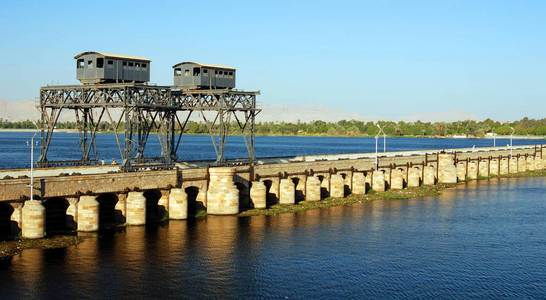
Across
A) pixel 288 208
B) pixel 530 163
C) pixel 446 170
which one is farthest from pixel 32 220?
pixel 530 163

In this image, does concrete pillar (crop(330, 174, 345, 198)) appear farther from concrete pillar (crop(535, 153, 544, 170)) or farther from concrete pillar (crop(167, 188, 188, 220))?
concrete pillar (crop(535, 153, 544, 170))

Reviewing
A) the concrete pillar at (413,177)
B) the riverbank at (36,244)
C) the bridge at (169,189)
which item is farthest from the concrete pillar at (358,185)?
the riverbank at (36,244)

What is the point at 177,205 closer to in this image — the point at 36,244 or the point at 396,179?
the point at 36,244

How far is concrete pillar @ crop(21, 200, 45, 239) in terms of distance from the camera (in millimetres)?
49375

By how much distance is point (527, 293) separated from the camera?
40688mm

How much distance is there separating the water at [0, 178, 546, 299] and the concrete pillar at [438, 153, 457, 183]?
3636 centimetres

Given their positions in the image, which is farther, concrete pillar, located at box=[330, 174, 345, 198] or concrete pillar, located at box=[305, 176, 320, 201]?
concrete pillar, located at box=[330, 174, 345, 198]

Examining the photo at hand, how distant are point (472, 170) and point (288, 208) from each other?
5838 centimetres

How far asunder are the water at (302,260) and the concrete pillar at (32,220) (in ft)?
11.1

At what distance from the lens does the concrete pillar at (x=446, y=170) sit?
105 m

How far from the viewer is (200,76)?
73812 mm

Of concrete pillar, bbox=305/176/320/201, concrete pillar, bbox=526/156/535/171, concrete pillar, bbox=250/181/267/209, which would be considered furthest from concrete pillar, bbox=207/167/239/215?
concrete pillar, bbox=526/156/535/171

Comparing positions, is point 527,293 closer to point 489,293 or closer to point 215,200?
point 489,293

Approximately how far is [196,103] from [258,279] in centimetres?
3646
